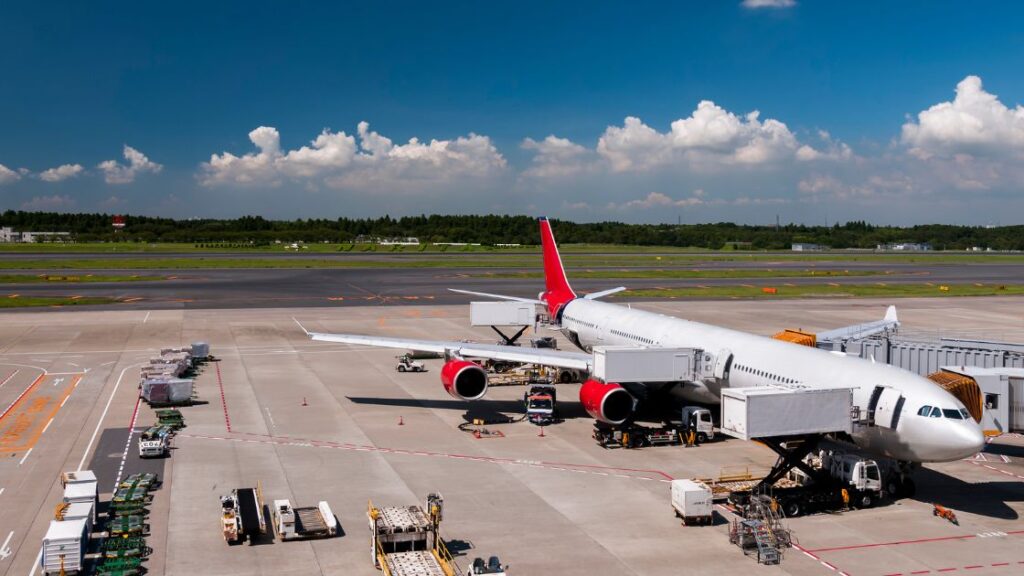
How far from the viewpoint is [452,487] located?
25906 mm

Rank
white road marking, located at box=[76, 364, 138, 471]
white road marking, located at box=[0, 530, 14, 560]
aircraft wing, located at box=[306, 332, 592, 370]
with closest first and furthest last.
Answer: white road marking, located at box=[0, 530, 14, 560] → white road marking, located at box=[76, 364, 138, 471] → aircraft wing, located at box=[306, 332, 592, 370]

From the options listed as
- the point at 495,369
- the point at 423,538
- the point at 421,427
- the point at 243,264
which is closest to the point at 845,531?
the point at 423,538

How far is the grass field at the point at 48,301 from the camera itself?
77.9m

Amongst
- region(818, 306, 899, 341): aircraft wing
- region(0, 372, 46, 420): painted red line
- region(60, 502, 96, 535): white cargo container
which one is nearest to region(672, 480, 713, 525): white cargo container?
region(60, 502, 96, 535): white cargo container

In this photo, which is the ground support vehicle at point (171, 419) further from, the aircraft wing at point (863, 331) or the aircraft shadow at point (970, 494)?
the aircraft wing at point (863, 331)

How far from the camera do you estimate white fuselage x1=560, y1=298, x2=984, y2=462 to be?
2269 cm

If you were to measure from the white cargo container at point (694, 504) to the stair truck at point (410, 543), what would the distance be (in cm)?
655

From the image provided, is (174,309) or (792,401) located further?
(174,309)

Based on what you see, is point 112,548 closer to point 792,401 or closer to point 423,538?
point 423,538

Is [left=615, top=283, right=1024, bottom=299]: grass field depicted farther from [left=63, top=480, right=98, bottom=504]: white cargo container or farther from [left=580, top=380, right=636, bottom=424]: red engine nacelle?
[left=63, top=480, right=98, bottom=504]: white cargo container

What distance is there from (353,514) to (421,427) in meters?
10.8

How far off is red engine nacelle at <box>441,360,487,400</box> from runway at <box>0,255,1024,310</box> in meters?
48.7

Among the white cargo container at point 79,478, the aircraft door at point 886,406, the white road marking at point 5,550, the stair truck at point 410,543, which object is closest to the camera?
the stair truck at point 410,543

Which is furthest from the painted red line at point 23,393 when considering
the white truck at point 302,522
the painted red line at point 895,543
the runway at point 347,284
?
the runway at point 347,284
